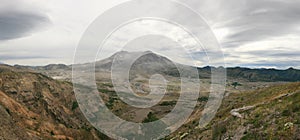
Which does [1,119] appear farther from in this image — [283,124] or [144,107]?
[144,107]

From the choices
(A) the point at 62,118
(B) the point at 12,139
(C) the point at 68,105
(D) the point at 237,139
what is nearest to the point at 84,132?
(A) the point at 62,118

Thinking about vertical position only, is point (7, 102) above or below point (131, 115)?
above

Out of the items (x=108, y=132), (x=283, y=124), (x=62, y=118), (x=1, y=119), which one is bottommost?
(x=108, y=132)

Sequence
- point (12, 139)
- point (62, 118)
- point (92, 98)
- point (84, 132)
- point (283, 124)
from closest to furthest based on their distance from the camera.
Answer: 1. point (283, 124)
2. point (12, 139)
3. point (84, 132)
4. point (62, 118)
5. point (92, 98)

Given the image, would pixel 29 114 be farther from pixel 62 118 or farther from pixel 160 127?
pixel 160 127

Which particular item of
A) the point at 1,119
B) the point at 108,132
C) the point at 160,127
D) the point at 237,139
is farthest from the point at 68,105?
the point at 237,139

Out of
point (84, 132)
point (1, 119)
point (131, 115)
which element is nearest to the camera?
point (1, 119)

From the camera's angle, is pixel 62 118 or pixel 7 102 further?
pixel 62 118
